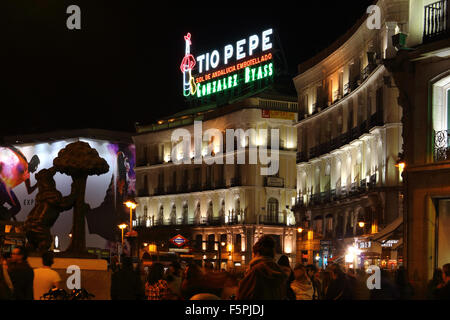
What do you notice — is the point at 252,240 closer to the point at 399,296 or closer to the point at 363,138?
the point at 363,138

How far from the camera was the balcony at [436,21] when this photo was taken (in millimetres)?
23750

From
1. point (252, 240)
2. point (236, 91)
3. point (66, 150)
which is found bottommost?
point (252, 240)

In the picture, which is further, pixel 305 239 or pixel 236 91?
pixel 236 91

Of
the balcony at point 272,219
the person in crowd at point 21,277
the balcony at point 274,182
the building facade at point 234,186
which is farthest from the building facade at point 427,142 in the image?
the balcony at point 274,182

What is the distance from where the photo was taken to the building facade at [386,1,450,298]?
22906 mm

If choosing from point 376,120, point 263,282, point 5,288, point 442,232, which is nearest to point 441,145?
point 442,232

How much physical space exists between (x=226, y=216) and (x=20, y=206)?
33.8 m

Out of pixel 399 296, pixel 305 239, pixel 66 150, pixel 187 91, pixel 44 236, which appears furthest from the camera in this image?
pixel 187 91

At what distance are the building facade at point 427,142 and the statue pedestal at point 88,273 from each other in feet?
30.3

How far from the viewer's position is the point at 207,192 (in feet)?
269

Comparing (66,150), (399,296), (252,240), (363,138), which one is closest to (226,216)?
(252,240)

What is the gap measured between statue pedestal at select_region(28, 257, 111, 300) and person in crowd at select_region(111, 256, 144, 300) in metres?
3.91

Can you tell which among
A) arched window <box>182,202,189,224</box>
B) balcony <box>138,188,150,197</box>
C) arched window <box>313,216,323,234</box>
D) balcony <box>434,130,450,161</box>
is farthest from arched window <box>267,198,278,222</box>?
balcony <box>434,130,450,161</box>

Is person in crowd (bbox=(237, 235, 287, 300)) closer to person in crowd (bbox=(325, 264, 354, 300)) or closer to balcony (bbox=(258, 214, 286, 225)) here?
person in crowd (bbox=(325, 264, 354, 300))
